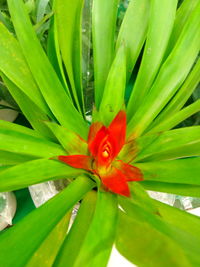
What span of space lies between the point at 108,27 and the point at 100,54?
0.15ft

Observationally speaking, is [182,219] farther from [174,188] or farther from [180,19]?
[180,19]

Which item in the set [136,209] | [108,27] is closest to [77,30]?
[108,27]

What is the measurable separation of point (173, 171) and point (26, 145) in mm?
200

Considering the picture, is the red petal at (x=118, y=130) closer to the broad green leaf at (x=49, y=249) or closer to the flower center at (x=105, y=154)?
the flower center at (x=105, y=154)

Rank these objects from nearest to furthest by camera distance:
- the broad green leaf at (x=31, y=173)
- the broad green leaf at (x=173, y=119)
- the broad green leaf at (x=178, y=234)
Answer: the broad green leaf at (x=178, y=234), the broad green leaf at (x=31, y=173), the broad green leaf at (x=173, y=119)

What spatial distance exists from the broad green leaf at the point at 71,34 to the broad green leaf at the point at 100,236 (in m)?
0.20

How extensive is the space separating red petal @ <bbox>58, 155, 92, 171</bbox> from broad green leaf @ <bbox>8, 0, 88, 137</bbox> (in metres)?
0.05

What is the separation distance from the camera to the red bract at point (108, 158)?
433 millimetres

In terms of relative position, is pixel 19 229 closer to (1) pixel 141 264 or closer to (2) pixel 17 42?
(1) pixel 141 264

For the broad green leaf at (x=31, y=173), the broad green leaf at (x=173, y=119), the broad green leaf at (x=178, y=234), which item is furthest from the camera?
the broad green leaf at (x=173, y=119)

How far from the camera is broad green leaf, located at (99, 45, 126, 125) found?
19.0 inches

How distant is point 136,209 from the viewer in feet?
1.30

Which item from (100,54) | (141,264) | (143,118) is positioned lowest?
(141,264)

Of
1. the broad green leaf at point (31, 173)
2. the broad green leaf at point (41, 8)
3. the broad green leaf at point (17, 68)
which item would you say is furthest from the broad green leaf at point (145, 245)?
the broad green leaf at point (41, 8)
